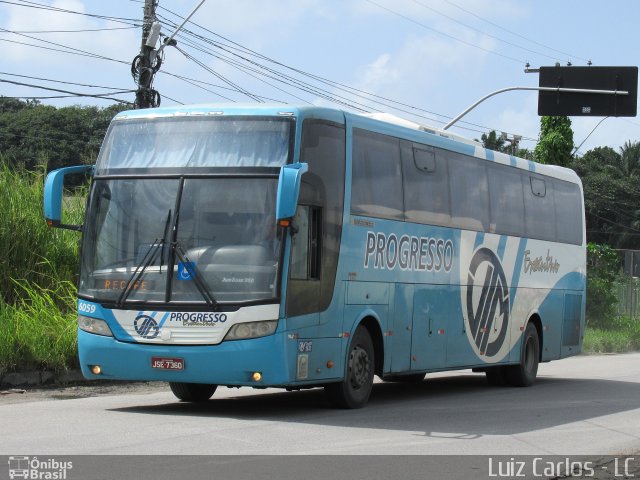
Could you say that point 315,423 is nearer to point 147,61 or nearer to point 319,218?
point 319,218

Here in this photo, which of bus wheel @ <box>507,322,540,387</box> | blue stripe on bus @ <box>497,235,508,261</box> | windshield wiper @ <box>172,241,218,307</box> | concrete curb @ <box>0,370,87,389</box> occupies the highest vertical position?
blue stripe on bus @ <box>497,235,508,261</box>

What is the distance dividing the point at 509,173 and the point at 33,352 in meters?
7.91

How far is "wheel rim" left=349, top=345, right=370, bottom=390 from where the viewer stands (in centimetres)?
1390

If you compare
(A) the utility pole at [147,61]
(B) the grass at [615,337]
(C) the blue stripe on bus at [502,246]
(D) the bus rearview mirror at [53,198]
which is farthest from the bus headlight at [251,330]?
(B) the grass at [615,337]

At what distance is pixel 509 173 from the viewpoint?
19.0m

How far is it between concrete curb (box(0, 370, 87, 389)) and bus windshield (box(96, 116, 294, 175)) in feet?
13.2

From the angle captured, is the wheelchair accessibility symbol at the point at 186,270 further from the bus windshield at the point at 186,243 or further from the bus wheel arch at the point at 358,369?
the bus wheel arch at the point at 358,369

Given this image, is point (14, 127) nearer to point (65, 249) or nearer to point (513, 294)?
point (65, 249)

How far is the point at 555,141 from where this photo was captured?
145ft

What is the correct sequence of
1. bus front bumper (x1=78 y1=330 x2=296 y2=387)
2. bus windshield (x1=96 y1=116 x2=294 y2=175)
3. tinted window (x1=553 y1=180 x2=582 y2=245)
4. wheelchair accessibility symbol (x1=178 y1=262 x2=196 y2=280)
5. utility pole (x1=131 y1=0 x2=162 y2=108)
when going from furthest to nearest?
utility pole (x1=131 y1=0 x2=162 y2=108)
tinted window (x1=553 y1=180 x2=582 y2=245)
bus windshield (x1=96 y1=116 x2=294 y2=175)
wheelchair accessibility symbol (x1=178 y1=262 x2=196 y2=280)
bus front bumper (x1=78 y1=330 x2=296 y2=387)

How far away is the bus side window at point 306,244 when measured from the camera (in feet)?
41.2

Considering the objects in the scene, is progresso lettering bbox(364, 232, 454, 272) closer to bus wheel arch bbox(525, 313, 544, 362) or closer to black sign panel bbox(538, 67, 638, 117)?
bus wheel arch bbox(525, 313, 544, 362)

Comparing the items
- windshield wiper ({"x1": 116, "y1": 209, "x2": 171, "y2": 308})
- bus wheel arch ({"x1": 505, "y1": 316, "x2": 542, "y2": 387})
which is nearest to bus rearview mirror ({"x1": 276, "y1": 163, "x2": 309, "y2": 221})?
windshield wiper ({"x1": 116, "y1": 209, "x2": 171, "y2": 308})

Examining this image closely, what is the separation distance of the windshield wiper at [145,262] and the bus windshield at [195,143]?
73cm
